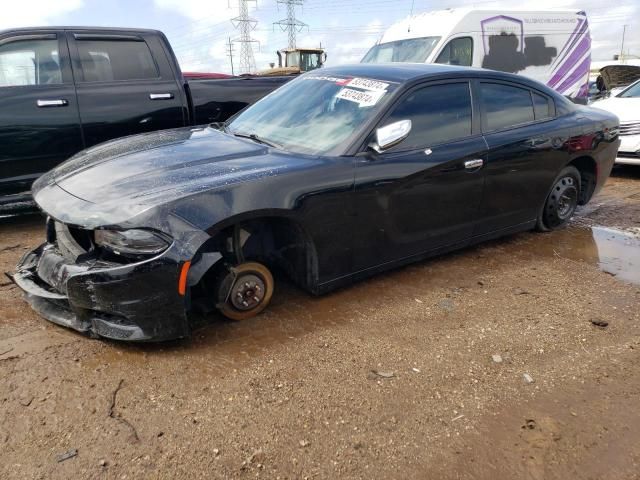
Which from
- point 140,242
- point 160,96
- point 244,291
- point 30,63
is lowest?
point 244,291

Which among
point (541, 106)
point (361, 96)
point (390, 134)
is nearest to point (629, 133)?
point (541, 106)

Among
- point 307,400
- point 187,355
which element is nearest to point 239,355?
point 187,355

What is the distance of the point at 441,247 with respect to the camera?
3768 millimetres

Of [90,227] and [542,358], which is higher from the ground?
[90,227]

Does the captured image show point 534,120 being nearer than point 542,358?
No

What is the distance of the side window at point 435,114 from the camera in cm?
338

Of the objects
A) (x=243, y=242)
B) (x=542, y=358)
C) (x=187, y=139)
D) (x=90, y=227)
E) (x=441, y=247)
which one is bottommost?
(x=542, y=358)

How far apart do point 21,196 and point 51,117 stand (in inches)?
30.5

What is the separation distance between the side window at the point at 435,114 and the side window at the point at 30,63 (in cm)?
335

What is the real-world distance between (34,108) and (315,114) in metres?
2.74

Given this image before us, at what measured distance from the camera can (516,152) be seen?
155 inches

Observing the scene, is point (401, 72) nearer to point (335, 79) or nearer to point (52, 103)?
point (335, 79)

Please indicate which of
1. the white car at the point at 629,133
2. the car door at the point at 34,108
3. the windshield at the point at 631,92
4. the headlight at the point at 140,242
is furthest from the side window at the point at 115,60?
the windshield at the point at 631,92

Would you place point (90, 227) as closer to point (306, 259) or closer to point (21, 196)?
point (306, 259)
